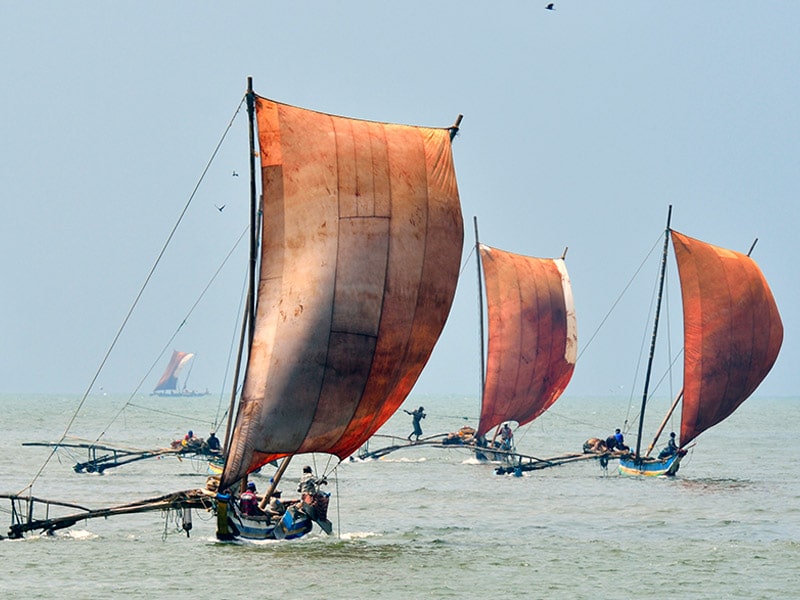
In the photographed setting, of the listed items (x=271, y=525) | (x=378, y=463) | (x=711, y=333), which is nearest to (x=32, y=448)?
(x=378, y=463)

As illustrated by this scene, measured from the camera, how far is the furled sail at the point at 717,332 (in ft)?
205

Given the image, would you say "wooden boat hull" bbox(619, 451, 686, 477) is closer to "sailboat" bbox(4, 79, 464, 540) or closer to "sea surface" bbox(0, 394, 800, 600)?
"sea surface" bbox(0, 394, 800, 600)

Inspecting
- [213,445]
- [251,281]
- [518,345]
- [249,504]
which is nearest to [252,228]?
[251,281]

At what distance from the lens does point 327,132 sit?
38.2 m

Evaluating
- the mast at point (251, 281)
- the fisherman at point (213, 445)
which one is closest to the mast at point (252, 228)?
the mast at point (251, 281)

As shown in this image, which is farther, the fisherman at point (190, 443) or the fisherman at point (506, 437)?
the fisherman at point (506, 437)

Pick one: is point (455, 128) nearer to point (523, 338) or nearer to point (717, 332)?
point (717, 332)

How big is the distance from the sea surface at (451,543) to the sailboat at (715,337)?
9.61 ft

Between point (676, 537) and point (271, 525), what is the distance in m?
13.3

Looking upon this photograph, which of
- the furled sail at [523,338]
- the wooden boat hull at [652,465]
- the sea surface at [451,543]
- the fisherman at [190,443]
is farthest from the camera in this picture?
the furled sail at [523,338]

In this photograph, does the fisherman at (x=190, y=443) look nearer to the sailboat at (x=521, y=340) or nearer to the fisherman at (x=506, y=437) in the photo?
the sailboat at (x=521, y=340)

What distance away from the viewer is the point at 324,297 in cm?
3656

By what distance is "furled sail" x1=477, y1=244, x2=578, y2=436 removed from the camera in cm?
7131

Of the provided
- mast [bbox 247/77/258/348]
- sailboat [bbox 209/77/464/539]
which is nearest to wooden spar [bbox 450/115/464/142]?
sailboat [bbox 209/77/464/539]
